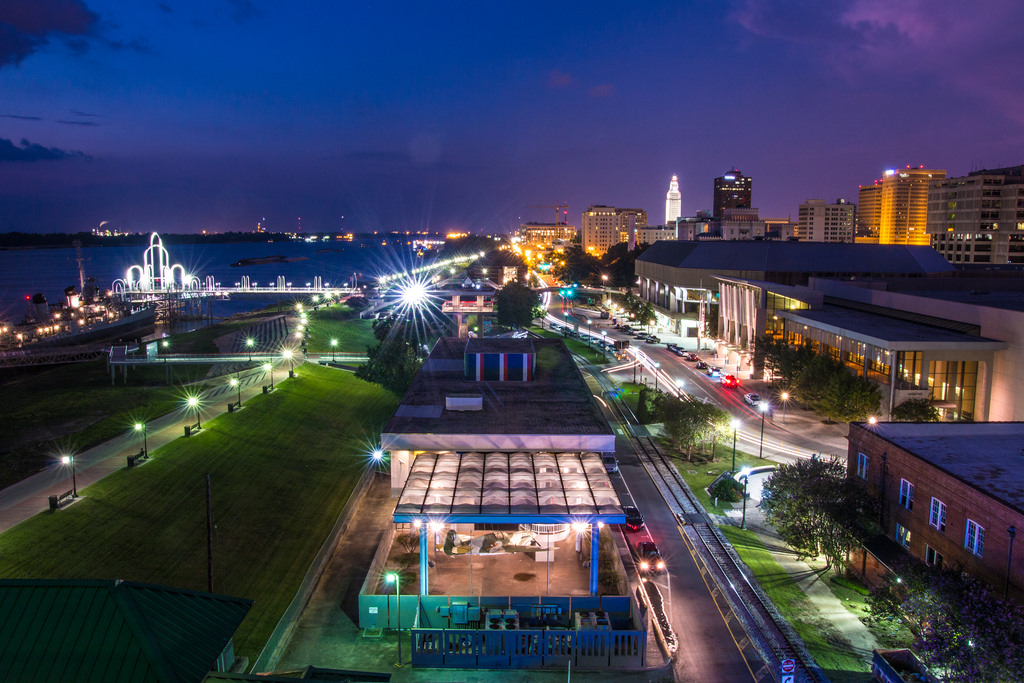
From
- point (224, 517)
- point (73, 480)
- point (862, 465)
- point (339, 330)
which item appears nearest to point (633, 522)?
point (862, 465)

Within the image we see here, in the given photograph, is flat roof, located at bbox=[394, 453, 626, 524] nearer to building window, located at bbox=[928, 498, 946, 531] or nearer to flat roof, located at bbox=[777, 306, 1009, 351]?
building window, located at bbox=[928, 498, 946, 531]

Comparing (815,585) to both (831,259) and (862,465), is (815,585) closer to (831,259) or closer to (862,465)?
(862,465)

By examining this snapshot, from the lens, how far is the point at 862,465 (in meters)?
28.8

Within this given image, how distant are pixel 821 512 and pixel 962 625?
837 centimetres

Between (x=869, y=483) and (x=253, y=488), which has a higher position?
(x=869, y=483)

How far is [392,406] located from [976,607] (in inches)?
1638

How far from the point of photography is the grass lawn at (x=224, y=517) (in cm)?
2625

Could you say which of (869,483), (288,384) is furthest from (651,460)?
(288,384)

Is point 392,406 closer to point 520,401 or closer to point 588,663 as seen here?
point 520,401

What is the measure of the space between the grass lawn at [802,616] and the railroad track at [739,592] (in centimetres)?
37

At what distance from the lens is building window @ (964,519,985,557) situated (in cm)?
2081

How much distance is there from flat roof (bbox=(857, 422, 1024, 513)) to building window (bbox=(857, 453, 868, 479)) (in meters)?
1.19

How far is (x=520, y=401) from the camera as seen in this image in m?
35.4

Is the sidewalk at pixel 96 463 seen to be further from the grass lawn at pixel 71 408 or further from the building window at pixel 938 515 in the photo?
the building window at pixel 938 515
